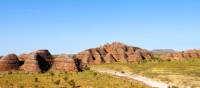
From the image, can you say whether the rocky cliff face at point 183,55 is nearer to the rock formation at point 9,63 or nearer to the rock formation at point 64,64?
the rock formation at point 64,64

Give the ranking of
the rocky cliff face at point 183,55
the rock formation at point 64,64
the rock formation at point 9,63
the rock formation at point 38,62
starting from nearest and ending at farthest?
the rock formation at point 38,62, the rock formation at point 9,63, the rock formation at point 64,64, the rocky cliff face at point 183,55

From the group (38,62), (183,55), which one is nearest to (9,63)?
(38,62)

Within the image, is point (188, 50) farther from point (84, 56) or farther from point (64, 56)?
point (64, 56)

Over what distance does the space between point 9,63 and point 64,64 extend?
13.1m

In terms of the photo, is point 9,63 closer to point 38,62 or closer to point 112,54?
point 38,62

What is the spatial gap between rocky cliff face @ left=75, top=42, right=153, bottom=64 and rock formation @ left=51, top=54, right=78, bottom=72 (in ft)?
124

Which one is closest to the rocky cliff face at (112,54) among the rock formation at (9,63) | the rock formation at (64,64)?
the rock formation at (64,64)

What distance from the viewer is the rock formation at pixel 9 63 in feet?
272

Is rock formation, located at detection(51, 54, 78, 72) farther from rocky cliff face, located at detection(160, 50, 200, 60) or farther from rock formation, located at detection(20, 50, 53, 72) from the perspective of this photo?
rocky cliff face, located at detection(160, 50, 200, 60)

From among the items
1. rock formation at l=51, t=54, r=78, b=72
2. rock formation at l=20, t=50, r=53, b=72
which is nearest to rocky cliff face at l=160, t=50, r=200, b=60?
rock formation at l=51, t=54, r=78, b=72

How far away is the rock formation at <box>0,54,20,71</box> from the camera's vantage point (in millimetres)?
83006

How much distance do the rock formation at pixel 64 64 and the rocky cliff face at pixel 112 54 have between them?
124 feet

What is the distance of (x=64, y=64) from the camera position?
86.9 metres

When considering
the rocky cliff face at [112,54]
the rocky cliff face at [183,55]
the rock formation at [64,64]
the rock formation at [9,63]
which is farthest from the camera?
the rocky cliff face at [183,55]
